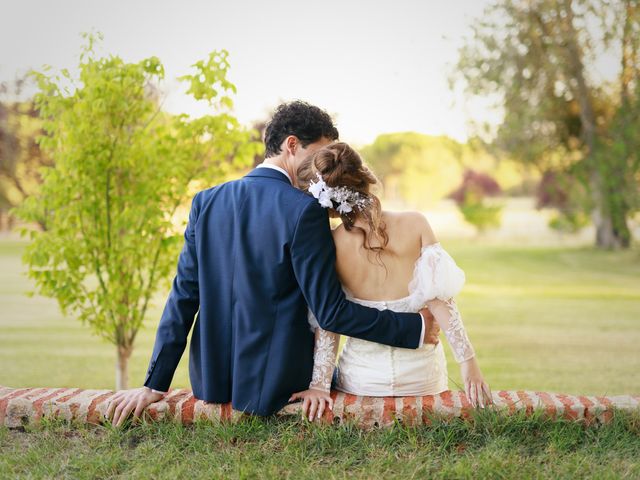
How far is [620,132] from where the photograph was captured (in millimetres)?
13641

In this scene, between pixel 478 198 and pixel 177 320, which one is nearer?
pixel 177 320

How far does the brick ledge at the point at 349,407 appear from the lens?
2.39 meters

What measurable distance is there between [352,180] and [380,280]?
387 mm

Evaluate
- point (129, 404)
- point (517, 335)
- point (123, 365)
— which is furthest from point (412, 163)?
point (129, 404)

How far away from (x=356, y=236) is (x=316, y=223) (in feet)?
0.62

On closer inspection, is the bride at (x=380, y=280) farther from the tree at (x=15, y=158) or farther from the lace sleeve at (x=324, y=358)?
the tree at (x=15, y=158)

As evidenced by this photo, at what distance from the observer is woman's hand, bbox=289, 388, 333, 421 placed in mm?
2389

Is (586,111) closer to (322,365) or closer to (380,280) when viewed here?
(380,280)

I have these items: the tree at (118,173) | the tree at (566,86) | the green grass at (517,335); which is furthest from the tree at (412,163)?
the tree at (118,173)

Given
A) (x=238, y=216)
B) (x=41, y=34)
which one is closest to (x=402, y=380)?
(x=238, y=216)

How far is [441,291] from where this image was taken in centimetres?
239

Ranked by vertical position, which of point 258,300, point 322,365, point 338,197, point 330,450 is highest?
point 338,197

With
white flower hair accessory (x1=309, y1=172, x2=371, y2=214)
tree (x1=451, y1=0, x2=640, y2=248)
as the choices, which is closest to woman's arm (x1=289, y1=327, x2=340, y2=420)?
white flower hair accessory (x1=309, y1=172, x2=371, y2=214)

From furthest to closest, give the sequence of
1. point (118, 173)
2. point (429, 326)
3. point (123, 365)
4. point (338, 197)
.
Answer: point (123, 365) → point (118, 173) → point (429, 326) → point (338, 197)
